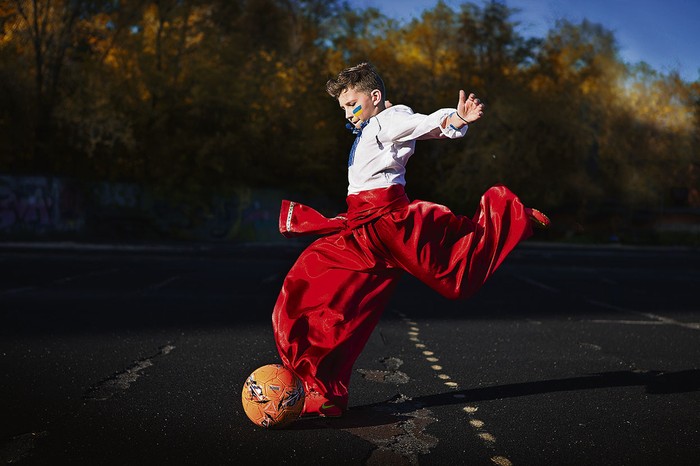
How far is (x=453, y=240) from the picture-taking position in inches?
186

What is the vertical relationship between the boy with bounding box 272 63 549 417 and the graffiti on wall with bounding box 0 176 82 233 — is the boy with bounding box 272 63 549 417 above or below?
above

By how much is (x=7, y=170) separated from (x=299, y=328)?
86.3ft

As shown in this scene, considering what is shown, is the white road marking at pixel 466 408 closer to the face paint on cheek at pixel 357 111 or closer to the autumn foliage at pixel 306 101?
the face paint on cheek at pixel 357 111

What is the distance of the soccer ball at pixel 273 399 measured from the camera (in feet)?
14.6

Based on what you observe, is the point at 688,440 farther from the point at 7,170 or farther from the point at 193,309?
the point at 7,170

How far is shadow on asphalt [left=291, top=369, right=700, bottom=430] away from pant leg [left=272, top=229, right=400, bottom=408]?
18cm

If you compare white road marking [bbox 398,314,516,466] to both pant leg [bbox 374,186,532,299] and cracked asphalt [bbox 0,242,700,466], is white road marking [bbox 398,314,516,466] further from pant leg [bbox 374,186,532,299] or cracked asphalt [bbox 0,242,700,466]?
pant leg [bbox 374,186,532,299]

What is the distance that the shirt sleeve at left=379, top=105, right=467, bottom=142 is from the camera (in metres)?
4.45

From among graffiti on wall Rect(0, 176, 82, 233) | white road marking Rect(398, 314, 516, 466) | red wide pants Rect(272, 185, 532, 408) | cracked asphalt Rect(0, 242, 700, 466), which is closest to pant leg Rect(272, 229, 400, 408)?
red wide pants Rect(272, 185, 532, 408)

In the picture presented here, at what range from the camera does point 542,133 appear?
39781 millimetres

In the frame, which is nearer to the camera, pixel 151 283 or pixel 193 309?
pixel 193 309

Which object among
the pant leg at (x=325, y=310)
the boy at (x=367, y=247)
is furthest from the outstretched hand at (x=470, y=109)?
the pant leg at (x=325, y=310)

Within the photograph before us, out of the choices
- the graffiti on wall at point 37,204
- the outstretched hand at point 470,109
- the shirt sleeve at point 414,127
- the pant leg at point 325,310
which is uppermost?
the outstretched hand at point 470,109

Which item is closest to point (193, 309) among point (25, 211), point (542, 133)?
point (25, 211)
